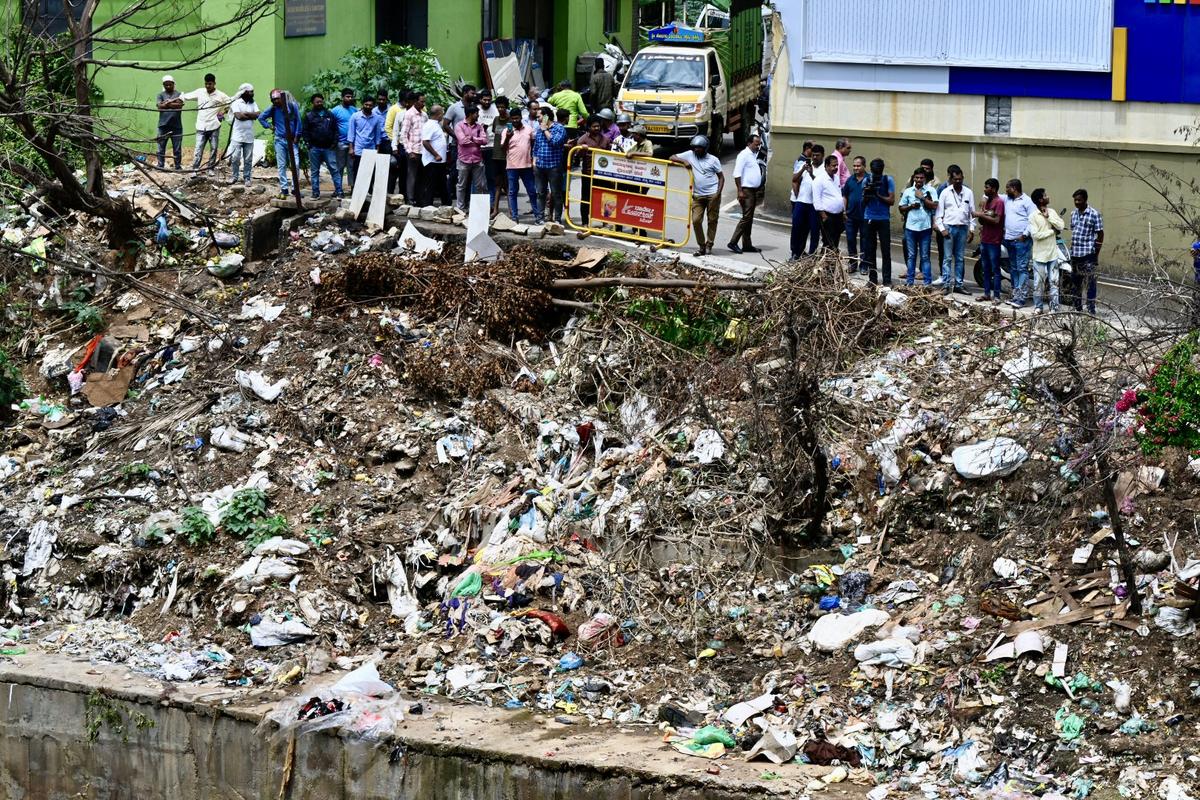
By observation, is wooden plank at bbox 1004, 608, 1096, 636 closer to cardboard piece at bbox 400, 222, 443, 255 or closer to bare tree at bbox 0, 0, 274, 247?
bare tree at bbox 0, 0, 274, 247

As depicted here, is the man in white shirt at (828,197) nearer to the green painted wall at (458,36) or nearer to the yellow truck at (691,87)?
the yellow truck at (691,87)

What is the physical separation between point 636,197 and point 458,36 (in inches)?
417

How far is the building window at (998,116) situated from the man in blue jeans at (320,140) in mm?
7895

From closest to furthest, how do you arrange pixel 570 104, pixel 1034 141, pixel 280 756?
pixel 280 756, pixel 1034 141, pixel 570 104

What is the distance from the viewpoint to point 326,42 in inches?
875

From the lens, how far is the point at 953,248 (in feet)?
50.9

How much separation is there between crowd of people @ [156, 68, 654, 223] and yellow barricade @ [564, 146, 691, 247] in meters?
0.24

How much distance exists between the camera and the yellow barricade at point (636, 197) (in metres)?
17.0

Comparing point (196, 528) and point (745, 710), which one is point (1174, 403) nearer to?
point (745, 710)

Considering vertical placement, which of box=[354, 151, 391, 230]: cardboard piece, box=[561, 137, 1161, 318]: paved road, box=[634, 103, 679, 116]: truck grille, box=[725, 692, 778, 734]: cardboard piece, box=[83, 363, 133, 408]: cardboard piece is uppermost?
box=[634, 103, 679, 116]: truck grille

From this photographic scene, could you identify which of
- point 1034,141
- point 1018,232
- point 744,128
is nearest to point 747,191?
point 1018,232

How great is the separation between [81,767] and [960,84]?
42.1 ft

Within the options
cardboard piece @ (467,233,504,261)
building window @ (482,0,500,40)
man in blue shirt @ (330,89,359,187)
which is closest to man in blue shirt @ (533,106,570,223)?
cardboard piece @ (467,233,504,261)

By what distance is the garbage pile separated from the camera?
389 inches
